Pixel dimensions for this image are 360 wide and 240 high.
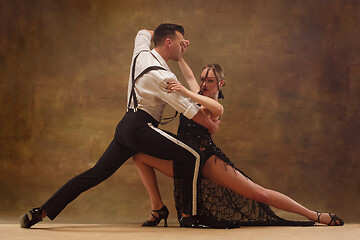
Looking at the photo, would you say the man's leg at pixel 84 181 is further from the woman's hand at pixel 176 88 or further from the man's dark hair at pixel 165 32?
the man's dark hair at pixel 165 32

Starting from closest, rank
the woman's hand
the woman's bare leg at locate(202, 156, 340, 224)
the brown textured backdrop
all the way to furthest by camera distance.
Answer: the woman's hand
the woman's bare leg at locate(202, 156, 340, 224)
the brown textured backdrop

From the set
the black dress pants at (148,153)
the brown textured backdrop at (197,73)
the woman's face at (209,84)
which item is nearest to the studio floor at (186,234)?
the black dress pants at (148,153)

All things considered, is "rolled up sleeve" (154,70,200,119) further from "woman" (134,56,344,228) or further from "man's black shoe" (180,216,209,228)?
"man's black shoe" (180,216,209,228)

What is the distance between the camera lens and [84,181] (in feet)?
9.03

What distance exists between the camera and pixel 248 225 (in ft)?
10.1

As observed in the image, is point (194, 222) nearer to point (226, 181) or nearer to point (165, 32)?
point (226, 181)

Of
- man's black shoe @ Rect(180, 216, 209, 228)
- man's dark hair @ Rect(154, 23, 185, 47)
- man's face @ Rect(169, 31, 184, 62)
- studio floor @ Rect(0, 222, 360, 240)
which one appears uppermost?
man's dark hair @ Rect(154, 23, 185, 47)

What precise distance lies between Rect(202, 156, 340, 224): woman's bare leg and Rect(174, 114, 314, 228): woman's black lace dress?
0.04 meters

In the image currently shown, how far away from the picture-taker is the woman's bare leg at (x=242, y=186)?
9.71 feet

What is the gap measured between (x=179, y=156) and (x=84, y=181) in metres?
0.56

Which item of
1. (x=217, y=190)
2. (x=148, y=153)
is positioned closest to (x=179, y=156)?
(x=148, y=153)

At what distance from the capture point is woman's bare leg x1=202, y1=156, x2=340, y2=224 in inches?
116

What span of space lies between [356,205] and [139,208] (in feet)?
6.12

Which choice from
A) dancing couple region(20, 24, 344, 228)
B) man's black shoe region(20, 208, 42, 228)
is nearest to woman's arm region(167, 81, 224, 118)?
dancing couple region(20, 24, 344, 228)
